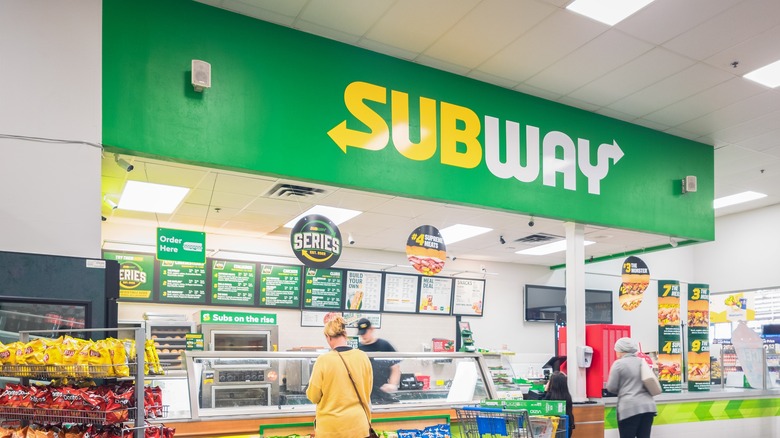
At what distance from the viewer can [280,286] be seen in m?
10.4

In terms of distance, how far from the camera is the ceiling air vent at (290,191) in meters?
7.29

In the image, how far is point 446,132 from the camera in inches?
243

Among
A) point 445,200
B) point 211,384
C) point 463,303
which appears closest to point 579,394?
point 445,200

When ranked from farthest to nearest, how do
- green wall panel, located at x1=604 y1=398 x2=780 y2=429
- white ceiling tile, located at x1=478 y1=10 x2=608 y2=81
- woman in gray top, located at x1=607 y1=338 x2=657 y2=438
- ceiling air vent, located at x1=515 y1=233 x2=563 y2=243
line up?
1. ceiling air vent, located at x1=515 y1=233 x2=563 y2=243
2. green wall panel, located at x1=604 y1=398 x2=780 y2=429
3. woman in gray top, located at x1=607 y1=338 x2=657 y2=438
4. white ceiling tile, located at x1=478 y1=10 x2=608 y2=81

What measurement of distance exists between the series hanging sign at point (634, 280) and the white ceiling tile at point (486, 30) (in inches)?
174

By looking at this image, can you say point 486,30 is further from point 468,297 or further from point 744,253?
point 744,253

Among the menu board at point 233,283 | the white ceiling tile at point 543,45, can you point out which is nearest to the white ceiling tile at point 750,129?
the white ceiling tile at point 543,45

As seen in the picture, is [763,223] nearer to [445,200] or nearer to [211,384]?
[445,200]

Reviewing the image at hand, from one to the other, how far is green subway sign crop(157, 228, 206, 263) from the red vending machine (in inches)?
171

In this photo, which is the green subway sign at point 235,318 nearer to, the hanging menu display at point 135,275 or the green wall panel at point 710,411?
the hanging menu display at point 135,275

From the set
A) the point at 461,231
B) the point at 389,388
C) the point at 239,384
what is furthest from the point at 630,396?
the point at 461,231

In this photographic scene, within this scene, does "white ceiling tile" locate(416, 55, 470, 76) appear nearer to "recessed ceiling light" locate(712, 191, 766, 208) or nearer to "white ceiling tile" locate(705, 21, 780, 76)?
"white ceiling tile" locate(705, 21, 780, 76)

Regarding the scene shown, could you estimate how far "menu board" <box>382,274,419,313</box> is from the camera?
11.5 m

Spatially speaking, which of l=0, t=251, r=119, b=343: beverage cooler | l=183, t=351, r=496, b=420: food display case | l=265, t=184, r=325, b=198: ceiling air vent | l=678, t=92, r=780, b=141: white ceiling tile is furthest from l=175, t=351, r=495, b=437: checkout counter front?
l=678, t=92, r=780, b=141: white ceiling tile
